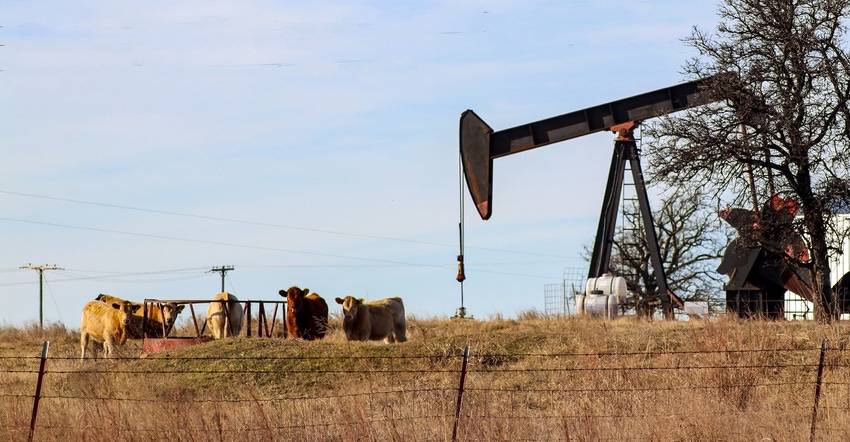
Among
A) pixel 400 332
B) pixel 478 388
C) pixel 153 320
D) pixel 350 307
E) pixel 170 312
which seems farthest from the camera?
pixel 153 320

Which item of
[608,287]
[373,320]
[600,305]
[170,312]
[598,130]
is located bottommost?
[373,320]

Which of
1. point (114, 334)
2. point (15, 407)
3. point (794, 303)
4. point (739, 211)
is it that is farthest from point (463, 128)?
point (15, 407)

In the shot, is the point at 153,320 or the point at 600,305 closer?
the point at 153,320

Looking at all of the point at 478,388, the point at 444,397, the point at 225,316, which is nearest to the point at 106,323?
the point at 225,316

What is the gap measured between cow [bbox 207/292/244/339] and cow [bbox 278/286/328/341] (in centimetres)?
101

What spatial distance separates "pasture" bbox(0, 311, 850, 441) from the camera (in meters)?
10.6

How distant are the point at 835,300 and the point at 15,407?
15.5 meters

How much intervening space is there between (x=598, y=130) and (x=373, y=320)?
32.4 ft

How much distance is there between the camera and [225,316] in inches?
864

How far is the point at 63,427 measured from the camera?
10.7m

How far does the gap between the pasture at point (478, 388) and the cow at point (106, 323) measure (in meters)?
0.53

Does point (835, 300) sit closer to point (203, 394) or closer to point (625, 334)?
point (625, 334)

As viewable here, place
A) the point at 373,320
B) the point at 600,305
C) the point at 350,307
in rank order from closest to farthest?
1. the point at 350,307
2. the point at 373,320
3. the point at 600,305

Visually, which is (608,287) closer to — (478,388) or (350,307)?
(350,307)
